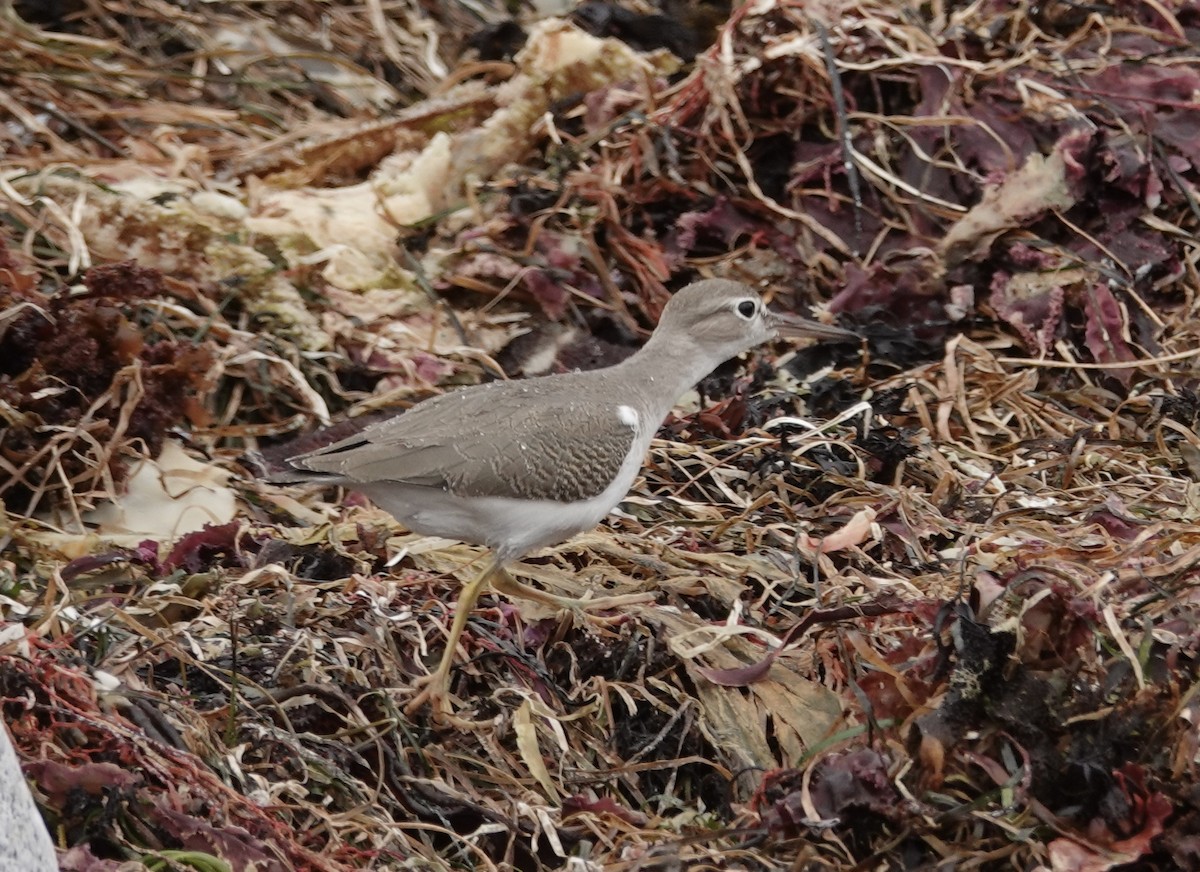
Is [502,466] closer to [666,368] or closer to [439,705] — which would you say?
[439,705]

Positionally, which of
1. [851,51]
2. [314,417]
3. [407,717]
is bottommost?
[314,417]

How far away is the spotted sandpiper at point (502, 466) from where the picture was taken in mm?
4098

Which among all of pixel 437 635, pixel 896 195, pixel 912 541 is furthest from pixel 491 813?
pixel 896 195

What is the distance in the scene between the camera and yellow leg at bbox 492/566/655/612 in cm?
411

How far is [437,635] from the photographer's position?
4066 millimetres

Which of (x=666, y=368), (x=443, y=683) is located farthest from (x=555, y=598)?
(x=666, y=368)

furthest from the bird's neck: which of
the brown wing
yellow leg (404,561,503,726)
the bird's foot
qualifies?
the bird's foot

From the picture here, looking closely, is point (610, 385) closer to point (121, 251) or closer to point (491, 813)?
point (491, 813)

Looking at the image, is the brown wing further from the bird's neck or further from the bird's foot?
the bird's foot

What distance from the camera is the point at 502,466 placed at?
163 inches

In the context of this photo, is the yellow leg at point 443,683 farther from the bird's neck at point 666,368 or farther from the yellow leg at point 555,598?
the bird's neck at point 666,368

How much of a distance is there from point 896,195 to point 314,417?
7.27 feet

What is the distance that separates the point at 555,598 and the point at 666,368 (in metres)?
0.90

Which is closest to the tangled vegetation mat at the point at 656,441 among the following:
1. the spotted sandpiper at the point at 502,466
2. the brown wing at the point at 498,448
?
the spotted sandpiper at the point at 502,466
